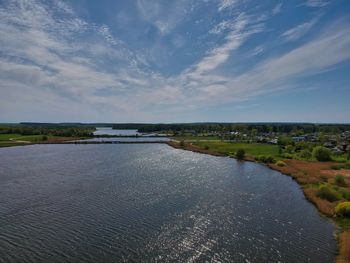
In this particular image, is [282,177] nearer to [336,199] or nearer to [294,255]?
[336,199]

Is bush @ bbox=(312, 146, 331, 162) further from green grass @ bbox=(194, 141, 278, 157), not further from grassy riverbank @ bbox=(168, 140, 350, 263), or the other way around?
green grass @ bbox=(194, 141, 278, 157)

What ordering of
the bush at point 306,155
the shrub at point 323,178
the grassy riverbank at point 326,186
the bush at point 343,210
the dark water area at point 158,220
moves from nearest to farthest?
the dark water area at point 158,220
the grassy riverbank at point 326,186
the bush at point 343,210
the shrub at point 323,178
the bush at point 306,155

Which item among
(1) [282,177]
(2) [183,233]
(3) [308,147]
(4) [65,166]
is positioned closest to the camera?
(2) [183,233]

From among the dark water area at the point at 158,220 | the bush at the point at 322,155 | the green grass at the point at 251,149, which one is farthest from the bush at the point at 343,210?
the green grass at the point at 251,149

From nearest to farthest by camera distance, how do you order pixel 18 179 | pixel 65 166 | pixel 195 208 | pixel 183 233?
pixel 183 233 < pixel 195 208 < pixel 18 179 < pixel 65 166

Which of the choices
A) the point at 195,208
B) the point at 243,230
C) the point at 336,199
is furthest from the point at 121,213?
the point at 336,199

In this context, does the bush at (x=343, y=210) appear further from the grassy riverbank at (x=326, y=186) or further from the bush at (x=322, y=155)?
the bush at (x=322, y=155)
